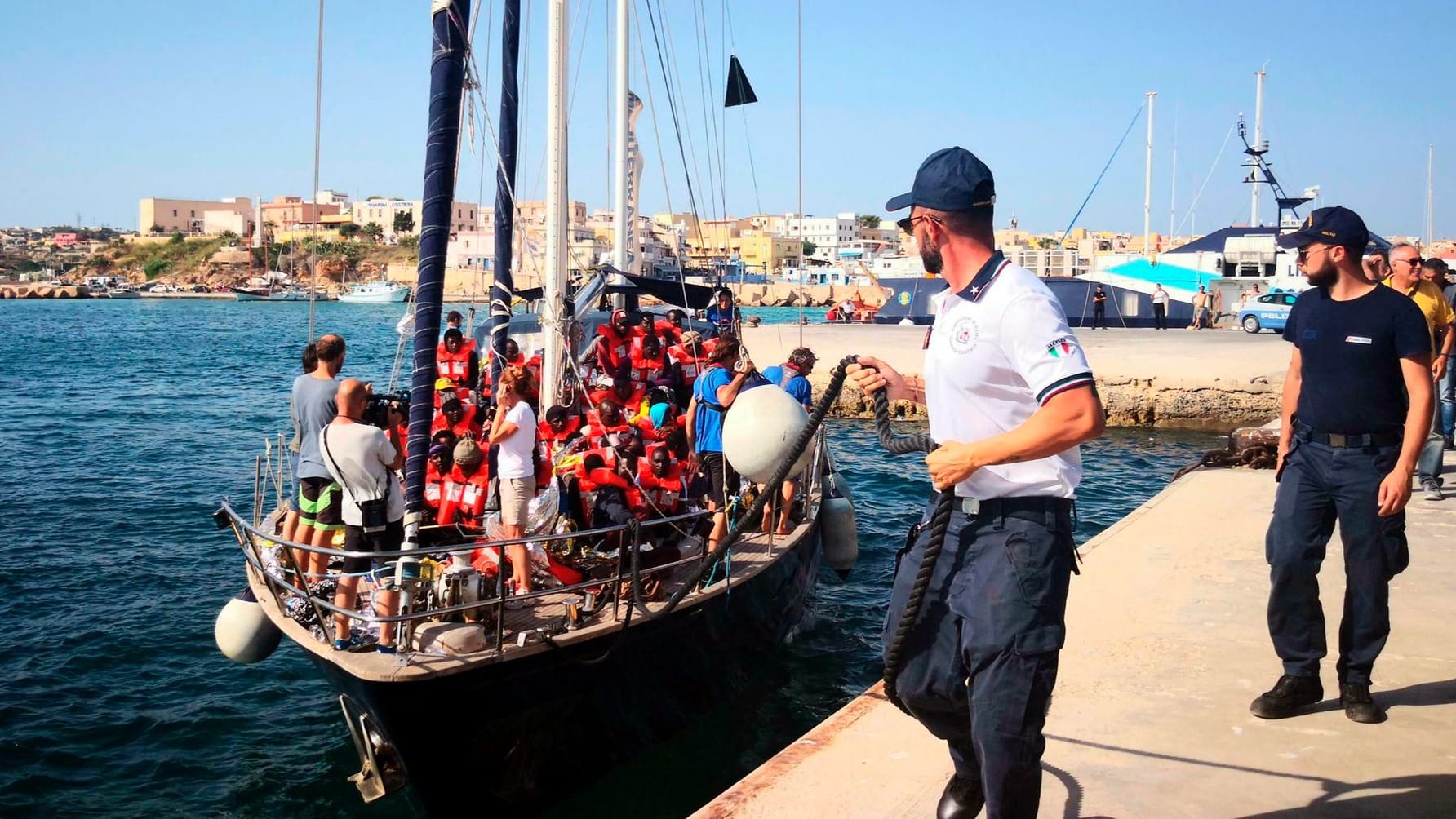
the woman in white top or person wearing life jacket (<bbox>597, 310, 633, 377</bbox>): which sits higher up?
person wearing life jacket (<bbox>597, 310, 633, 377</bbox>)

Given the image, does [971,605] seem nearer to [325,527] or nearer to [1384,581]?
[1384,581]

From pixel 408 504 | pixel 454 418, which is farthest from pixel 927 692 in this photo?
pixel 454 418

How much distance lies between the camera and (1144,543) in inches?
346

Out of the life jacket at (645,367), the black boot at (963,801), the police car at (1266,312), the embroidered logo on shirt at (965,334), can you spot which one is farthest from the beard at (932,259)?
the police car at (1266,312)

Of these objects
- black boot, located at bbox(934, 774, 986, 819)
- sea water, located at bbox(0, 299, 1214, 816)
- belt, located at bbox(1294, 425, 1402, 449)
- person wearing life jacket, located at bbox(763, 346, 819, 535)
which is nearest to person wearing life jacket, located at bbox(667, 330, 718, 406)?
person wearing life jacket, located at bbox(763, 346, 819, 535)

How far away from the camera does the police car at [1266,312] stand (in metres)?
35.4

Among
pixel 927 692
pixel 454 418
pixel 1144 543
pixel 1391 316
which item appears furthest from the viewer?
pixel 454 418

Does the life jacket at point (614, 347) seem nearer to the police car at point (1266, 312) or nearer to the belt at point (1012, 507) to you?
the belt at point (1012, 507)

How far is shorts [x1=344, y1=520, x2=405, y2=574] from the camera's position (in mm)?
6844

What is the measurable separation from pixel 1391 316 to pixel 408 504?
17.3ft

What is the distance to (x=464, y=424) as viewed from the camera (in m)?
9.64

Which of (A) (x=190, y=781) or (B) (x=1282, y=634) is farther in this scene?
(A) (x=190, y=781)

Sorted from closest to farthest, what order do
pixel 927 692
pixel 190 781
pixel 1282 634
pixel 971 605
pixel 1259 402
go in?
pixel 971 605 → pixel 927 692 → pixel 1282 634 → pixel 190 781 → pixel 1259 402

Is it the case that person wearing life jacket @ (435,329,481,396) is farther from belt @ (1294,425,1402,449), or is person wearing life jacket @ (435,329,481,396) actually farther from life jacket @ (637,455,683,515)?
belt @ (1294,425,1402,449)
